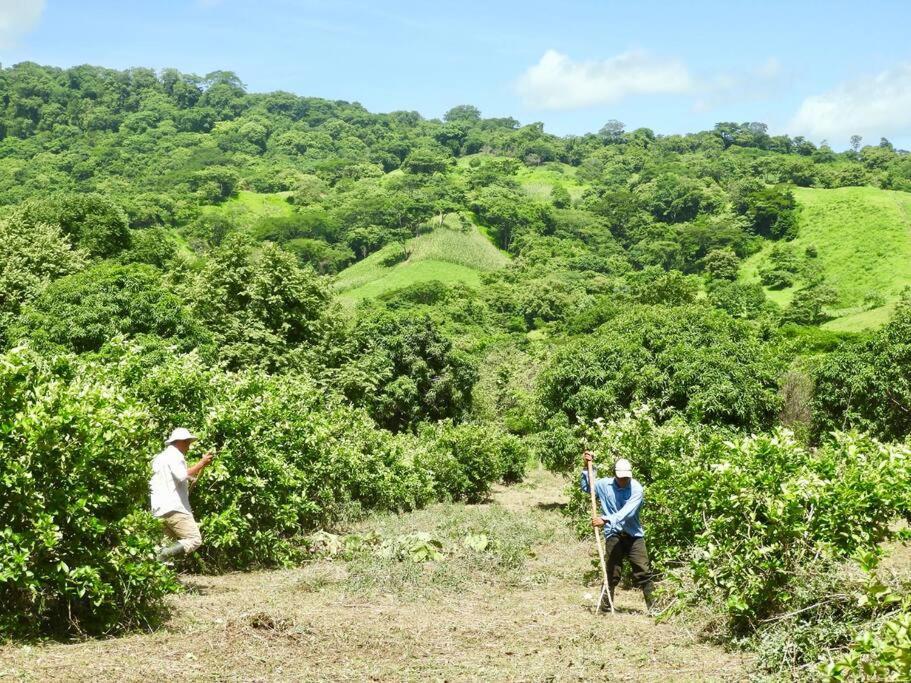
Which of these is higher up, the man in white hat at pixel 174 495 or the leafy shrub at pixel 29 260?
the leafy shrub at pixel 29 260

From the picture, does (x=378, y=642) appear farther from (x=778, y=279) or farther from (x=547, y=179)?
(x=547, y=179)

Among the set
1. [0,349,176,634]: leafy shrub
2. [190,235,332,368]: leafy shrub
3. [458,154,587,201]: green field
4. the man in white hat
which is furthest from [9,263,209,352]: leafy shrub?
[458,154,587,201]: green field

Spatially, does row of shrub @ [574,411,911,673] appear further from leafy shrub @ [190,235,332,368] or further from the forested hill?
leafy shrub @ [190,235,332,368]

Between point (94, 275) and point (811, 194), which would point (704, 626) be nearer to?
point (94, 275)

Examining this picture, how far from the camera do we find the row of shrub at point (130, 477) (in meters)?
7.29

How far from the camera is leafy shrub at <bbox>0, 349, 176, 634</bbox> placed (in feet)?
23.5

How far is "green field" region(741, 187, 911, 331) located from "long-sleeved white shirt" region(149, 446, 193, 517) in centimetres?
7425

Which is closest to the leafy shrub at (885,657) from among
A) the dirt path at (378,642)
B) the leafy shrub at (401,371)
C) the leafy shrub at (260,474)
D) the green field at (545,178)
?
the dirt path at (378,642)

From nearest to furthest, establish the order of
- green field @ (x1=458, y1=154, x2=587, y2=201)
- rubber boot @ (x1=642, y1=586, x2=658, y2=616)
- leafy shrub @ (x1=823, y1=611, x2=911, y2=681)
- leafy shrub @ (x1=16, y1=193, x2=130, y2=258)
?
leafy shrub @ (x1=823, y1=611, x2=911, y2=681)
rubber boot @ (x1=642, y1=586, x2=658, y2=616)
leafy shrub @ (x1=16, y1=193, x2=130, y2=258)
green field @ (x1=458, y1=154, x2=587, y2=201)

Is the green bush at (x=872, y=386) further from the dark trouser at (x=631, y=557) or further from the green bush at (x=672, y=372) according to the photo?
the dark trouser at (x=631, y=557)

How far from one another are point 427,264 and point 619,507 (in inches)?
3549

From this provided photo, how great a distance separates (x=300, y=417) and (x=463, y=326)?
59625 mm

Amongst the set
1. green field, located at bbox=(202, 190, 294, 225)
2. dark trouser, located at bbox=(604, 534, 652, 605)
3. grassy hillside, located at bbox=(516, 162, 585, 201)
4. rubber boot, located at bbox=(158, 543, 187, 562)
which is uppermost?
grassy hillside, located at bbox=(516, 162, 585, 201)

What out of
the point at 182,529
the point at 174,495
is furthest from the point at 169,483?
the point at 182,529
